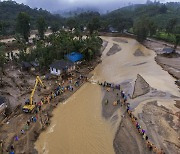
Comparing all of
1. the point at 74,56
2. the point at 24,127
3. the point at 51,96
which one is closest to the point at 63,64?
the point at 74,56

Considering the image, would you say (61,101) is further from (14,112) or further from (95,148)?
(95,148)

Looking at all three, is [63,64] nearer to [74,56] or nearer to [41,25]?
[74,56]

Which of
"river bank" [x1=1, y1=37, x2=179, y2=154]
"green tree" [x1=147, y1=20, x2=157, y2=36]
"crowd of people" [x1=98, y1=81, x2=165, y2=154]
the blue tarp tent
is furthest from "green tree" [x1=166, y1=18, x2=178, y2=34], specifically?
"crowd of people" [x1=98, y1=81, x2=165, y2=154]

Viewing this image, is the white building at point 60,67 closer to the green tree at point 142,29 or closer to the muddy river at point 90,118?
the muddy river at point 90,118

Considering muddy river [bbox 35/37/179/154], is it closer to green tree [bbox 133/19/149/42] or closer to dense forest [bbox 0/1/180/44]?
dense forest [bbox 0/1/180/44]

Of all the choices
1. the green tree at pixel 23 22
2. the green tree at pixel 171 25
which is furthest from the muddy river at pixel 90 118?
the green tree at pixel 171 25

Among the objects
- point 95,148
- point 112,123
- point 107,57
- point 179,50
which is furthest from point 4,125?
point 179,50
